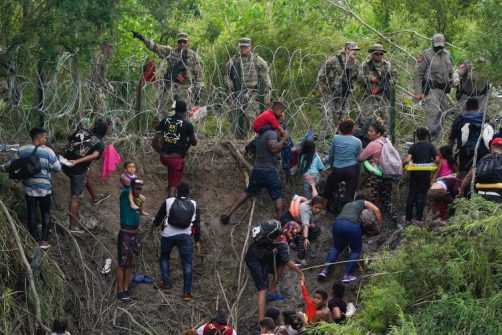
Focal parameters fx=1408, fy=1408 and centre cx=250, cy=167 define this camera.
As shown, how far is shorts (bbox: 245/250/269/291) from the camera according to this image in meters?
16.8

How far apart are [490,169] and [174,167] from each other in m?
4.23

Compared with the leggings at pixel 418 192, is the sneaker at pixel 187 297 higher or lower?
lower

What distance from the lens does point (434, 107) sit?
19188 millimetres

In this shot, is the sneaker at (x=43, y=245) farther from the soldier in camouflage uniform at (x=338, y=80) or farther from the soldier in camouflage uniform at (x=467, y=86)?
the soldier in camouflage uniform at (x=467, y=86)

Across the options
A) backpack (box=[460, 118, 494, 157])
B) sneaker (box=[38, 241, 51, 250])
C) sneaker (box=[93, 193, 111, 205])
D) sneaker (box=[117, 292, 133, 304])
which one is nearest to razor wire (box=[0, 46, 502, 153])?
sneaker (box=[93, 193, 111, 205])

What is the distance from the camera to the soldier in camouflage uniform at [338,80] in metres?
19.0

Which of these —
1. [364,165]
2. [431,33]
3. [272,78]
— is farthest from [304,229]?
[431,33]

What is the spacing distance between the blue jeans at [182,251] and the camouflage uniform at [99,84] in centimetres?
237

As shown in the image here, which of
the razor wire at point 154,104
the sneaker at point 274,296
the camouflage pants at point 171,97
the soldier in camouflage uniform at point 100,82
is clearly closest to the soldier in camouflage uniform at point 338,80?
the razor wire at point 154,104

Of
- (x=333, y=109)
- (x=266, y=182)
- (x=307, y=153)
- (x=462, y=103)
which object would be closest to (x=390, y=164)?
(x=307, y=153)

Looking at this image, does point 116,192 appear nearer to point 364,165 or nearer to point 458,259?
point 364,165

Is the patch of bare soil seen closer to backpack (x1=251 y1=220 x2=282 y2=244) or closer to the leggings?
the leggings

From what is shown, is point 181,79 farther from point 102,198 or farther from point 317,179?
point 317,179

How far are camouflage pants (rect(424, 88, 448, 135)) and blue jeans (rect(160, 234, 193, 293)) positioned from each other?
4.04m
